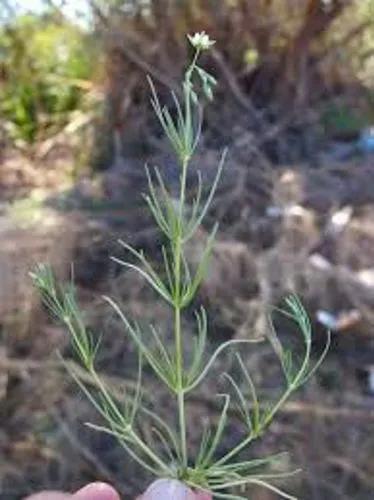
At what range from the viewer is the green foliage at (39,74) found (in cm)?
443

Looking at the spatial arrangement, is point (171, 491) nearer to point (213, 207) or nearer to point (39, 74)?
point (213, 207)

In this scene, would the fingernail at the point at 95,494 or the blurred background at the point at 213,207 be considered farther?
the blurred background at the point at 213,207

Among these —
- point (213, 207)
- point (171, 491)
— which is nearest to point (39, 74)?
point (213, 207)

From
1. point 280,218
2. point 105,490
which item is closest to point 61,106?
point 280,218

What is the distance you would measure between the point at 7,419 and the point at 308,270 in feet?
2.60

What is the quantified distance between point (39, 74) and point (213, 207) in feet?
4.99

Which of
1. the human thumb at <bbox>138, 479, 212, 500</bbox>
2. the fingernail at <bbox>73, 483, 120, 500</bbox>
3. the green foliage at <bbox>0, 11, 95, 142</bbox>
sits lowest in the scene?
the fingernail at <bbox>73, 483, 120, 500</bbox>

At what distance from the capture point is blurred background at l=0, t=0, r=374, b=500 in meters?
2.60

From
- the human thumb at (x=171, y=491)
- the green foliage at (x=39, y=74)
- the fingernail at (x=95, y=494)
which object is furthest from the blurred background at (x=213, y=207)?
the human thumb at (x=171, y=491)

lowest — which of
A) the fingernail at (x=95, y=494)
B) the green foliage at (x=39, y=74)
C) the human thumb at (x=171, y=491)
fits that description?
the fingernail at (x=95, y=494)

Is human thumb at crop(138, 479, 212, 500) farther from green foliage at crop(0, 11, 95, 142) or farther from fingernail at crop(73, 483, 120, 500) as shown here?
green foliage at crop(0, 11, 95, 142)

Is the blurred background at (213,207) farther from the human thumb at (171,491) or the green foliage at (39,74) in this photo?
the human thumb at (171,491)

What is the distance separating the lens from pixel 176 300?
767mm

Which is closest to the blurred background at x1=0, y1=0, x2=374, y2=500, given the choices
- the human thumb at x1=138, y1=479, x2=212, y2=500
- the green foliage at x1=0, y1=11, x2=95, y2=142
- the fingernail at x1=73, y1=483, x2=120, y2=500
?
the green foliage at x1=0, y1=11, x2=95, y2=142
